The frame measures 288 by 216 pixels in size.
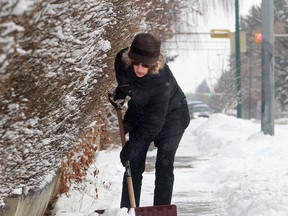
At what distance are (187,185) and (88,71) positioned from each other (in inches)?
220

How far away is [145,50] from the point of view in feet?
18.7

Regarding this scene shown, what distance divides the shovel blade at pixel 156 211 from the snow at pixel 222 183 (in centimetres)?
17

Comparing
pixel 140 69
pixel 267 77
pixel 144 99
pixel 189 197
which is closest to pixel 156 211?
pixel 144 99

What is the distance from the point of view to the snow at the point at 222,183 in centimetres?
757

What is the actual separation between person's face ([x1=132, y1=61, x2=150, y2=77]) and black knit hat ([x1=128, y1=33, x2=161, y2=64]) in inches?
2.1

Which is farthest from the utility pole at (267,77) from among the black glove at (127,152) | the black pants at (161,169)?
the black glove at (127,152)

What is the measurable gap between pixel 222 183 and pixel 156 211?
422cm

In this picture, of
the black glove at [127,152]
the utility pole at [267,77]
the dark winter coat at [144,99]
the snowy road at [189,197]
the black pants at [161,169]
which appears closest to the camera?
the dark winter coat at [144,99]

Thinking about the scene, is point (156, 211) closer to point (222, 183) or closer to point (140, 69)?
point (140, 69)

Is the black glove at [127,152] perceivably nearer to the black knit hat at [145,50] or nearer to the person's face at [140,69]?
the person's face at [140,69]

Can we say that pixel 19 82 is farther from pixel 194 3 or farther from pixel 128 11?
pixel 194 3

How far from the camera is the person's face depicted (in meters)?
5.81

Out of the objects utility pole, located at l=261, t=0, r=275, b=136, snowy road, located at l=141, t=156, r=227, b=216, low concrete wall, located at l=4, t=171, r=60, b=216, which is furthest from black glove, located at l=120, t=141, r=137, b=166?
utility pole, located at l=261, t=0, r=275, b=136

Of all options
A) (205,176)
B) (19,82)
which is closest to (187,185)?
(205,176)
